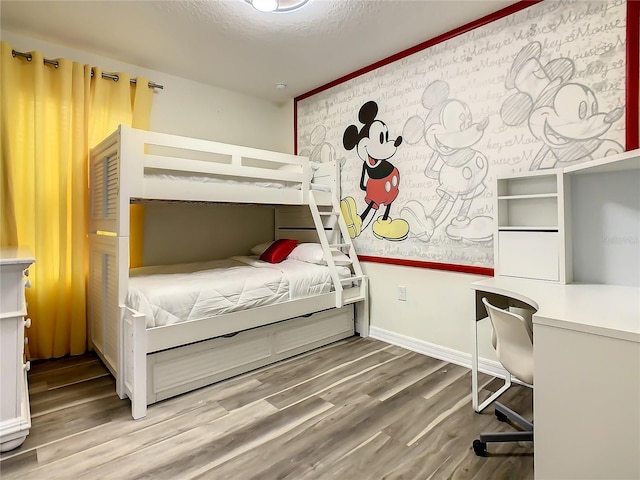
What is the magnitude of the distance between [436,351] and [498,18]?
93.9 inches

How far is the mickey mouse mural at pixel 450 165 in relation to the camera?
7.88 ft

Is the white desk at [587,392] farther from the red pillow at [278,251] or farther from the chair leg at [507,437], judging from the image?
the red pillow at [278,251]

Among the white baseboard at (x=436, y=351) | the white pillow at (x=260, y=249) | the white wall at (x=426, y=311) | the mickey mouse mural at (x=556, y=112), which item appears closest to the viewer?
the mickey mouse mural at (x=556, y=112)

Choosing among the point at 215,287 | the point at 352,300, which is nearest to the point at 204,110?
the point at 215,287

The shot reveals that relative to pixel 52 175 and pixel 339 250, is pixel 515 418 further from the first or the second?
pixel 52 175

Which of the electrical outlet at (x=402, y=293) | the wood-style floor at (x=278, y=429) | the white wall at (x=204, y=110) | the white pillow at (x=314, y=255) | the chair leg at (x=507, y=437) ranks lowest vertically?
the wood-style floor at (x=278, y=429)

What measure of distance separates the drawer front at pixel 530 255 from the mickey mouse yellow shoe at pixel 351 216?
51.9 inches

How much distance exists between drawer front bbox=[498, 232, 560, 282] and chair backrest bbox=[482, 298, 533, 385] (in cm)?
60

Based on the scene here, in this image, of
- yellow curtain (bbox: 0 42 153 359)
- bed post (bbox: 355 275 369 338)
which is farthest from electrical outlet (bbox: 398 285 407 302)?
yellow curtain (bbox: 0 42 153 359)

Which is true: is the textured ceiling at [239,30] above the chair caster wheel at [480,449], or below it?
above

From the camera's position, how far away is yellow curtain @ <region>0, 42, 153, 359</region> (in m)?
2.39

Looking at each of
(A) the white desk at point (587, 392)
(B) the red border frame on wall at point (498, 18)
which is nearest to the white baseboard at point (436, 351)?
(B) the red border frame on wall at point (498, 18)

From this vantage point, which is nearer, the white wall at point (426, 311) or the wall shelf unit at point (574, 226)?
the wall shelf unit at point (574, 226)

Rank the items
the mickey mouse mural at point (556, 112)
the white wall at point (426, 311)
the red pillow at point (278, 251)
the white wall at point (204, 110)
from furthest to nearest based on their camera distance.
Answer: the red pillow at point (278, 251) → the white wall at point (204, 110) → the white wall at point (426, 311) → the mickey mouse mural at point (556, 112)
